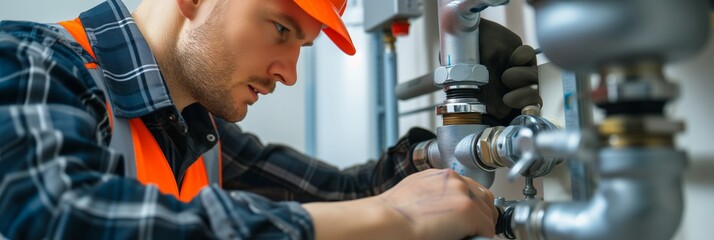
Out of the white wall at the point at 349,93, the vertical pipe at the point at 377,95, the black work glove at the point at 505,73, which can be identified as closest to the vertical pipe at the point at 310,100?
the white wall at the point at 349,93

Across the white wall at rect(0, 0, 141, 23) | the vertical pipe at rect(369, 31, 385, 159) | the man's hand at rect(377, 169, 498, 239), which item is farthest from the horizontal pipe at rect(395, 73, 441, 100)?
the white wall at rect(0, 0, 141, 23)

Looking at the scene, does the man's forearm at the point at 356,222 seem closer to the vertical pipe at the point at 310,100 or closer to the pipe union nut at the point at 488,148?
the pipe union nut at the point at 488,148

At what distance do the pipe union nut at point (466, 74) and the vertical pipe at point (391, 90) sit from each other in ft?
1.30

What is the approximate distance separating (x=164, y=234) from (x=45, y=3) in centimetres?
79

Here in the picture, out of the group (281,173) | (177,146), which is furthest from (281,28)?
(281,173)

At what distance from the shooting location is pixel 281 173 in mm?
1026

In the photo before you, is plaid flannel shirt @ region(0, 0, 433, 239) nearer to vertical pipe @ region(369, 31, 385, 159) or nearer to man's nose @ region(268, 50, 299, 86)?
man's nose @ region(268, 50, 299, 86)

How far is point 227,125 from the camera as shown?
1.04 metres

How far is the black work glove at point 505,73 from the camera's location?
676mm

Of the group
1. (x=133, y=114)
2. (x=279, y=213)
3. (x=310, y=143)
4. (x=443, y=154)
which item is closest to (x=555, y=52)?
(x=279, y=213)

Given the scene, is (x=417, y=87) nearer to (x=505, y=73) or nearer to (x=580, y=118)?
(x=505, y=73)

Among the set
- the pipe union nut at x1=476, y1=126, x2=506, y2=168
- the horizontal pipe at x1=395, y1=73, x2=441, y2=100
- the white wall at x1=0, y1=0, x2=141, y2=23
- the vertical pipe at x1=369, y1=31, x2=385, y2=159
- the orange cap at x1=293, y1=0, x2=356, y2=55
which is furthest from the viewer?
the vertical pipe at x1=369, y1=31, x2=385, y2=159

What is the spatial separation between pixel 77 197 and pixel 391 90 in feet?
2.39

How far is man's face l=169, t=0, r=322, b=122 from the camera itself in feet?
2.46
